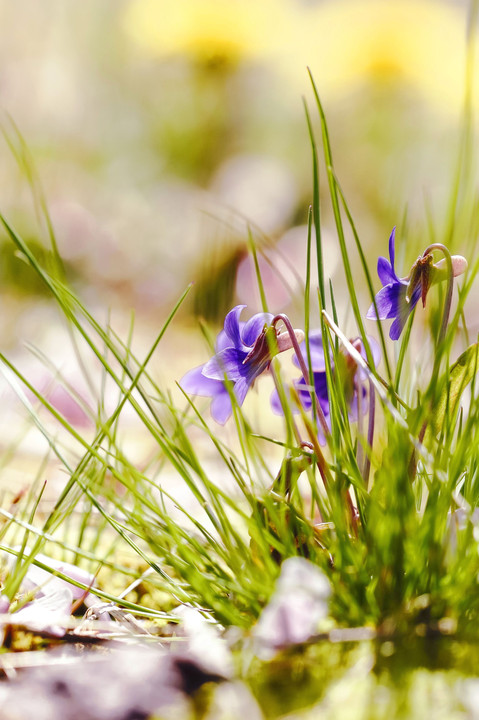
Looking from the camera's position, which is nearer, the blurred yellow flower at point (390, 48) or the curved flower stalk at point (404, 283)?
the curved flower stalk at point (404, 283)

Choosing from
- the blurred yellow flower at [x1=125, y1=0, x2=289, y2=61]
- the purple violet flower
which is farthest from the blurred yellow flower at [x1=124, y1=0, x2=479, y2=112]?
the purple violet flower

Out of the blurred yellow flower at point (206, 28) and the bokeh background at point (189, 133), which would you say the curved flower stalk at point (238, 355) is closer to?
the bokeh background at point (189, 133)

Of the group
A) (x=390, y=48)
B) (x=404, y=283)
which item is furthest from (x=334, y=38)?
(x=404, y=283)

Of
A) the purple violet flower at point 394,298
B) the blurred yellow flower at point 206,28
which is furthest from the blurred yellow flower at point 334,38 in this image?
the purple violet flower at point 394,298

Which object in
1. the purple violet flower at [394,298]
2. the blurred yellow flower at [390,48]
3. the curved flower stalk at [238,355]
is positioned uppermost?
the blurred yellow flower at [390,48]

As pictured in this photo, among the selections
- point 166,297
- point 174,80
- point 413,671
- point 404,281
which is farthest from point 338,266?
point 413,671

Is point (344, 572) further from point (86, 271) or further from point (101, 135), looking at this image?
point (101, 135)

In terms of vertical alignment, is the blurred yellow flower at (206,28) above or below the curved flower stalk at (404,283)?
above
